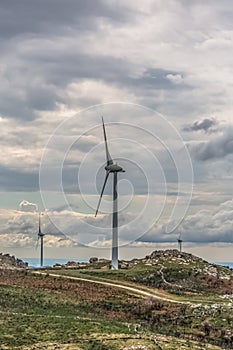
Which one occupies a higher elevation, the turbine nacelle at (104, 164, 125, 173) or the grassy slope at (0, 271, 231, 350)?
the turbine nacelle at (104, 164, 125, 173)

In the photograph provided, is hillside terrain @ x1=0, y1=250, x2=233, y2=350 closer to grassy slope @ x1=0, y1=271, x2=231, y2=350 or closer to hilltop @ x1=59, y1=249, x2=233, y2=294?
grassy slope @ x1=0, y1=271, x2=231, y2=350

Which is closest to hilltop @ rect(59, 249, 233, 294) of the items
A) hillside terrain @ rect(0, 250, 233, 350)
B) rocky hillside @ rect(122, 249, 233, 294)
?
rocky hillside @ rect(122, 249, 233, 294)

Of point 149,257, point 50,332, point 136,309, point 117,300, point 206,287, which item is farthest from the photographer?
point 149,257

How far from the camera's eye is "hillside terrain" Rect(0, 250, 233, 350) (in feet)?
237

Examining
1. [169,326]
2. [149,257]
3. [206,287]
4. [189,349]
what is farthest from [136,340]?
[149,257]

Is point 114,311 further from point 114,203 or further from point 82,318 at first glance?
point 114,203

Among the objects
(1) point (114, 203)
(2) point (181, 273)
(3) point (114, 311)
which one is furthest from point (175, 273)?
(3) point (114, 311)

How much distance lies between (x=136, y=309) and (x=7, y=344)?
32.3 meters

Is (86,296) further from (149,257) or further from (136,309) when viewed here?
(149,257)

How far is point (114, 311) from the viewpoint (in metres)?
97.0

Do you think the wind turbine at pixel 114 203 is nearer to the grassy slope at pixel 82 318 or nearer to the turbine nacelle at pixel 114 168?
the turbine nacelle at pixel 114 168

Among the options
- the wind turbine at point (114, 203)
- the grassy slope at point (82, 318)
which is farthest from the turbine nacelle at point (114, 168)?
the grassy slope at point (82, 318)

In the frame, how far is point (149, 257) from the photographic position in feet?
545

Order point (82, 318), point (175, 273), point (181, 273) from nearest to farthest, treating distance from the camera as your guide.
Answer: point (82, 318) < point (175, 273) < point (181, 273)
